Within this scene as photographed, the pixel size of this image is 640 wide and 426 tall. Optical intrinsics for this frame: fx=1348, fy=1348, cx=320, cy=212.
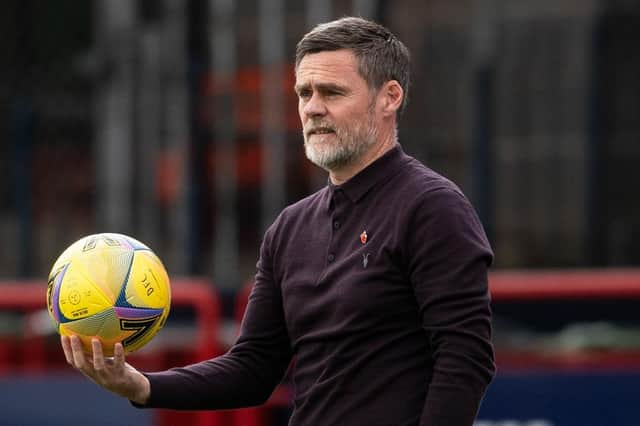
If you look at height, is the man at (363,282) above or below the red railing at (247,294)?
above

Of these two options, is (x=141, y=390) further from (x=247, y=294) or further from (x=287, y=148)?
(x=287, y=148)

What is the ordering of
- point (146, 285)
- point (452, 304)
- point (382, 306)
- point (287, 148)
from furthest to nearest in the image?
point (287, 148) < point (146, 285) < point (382, 306) < point (452, 304)

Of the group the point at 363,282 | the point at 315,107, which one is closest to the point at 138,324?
the point at 363,282

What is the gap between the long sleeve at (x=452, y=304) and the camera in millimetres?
3314

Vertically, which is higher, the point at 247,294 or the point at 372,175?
the point at 372,175

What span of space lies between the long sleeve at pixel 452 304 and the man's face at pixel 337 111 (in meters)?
0.30

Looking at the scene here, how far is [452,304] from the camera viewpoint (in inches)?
132

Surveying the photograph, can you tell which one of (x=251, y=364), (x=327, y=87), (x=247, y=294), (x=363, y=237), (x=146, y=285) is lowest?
(x=247, y=294)

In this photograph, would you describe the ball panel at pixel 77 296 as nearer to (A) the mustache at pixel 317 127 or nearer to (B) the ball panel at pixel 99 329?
(B) the ball panel at pixel 99 329

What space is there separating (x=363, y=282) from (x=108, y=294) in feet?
2.40

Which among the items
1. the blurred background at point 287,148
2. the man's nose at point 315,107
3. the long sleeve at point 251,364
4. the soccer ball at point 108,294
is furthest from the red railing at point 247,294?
the man's nose at point 315,107

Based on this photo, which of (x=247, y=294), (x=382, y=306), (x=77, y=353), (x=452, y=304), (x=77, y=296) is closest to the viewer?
(x=452, y=304)

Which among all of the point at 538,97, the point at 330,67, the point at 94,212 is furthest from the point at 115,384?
the point at 94,212

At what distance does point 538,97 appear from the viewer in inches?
440
